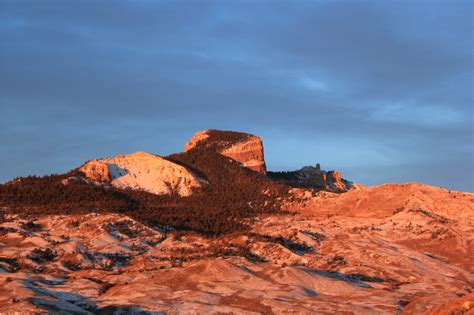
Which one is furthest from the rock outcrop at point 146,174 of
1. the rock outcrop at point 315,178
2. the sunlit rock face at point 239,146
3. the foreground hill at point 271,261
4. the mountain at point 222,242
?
the rock outcrop at point 315,178

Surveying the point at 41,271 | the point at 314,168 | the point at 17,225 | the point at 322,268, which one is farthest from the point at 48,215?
the point at 314,168

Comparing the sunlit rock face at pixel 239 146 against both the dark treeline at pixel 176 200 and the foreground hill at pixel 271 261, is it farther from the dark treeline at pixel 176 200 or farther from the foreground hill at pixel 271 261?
the foreground hill at pixel 271 261

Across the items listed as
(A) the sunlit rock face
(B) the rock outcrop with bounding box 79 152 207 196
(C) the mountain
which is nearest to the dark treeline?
(C) the mountain

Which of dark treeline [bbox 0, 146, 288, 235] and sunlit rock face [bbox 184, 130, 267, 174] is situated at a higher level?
sunlit rock face [bbox 184, 130, 267, 174]

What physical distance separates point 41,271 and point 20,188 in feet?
140

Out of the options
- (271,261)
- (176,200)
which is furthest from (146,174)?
(271,261)

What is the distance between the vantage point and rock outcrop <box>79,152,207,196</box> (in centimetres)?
12434

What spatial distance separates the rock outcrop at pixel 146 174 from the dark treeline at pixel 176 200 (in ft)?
9.23

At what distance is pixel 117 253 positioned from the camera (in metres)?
81.6

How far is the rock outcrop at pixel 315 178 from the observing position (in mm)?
149500

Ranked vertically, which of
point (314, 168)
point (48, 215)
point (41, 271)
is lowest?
point (41, 271)

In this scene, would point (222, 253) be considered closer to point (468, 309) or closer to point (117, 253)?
point (117, 253)

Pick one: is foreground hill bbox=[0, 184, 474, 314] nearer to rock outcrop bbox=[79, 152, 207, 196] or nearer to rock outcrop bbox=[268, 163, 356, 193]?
rock outcrop bbox=[79, 152, 207, 196]

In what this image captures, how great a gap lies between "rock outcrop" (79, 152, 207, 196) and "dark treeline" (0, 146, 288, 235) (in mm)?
2814
